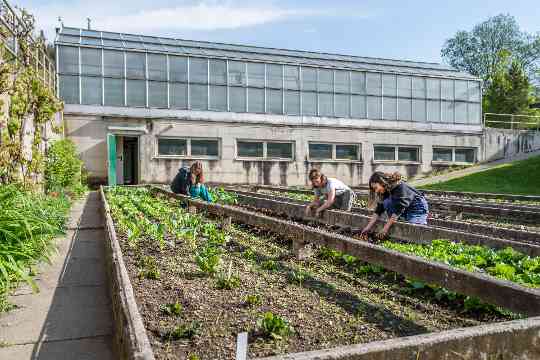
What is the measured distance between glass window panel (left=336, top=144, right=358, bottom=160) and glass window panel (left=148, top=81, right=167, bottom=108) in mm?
8930

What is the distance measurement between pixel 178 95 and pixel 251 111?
3.51 meters

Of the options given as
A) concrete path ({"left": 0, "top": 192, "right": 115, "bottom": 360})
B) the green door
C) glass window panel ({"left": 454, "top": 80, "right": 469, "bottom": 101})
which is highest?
glass window panel ({"left": 454, "top": 80, "right": 469, "bottom": 101})

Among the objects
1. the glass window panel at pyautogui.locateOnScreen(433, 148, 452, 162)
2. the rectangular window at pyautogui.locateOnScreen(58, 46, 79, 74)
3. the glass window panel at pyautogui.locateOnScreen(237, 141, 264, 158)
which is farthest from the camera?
the glass window panel at pyautogui.locateOnScreen(433, 148, 452, 162)

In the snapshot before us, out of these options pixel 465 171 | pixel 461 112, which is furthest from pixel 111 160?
pixel 461 112

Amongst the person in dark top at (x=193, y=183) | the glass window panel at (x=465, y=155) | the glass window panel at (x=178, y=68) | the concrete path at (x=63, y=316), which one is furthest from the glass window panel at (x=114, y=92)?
the glass window panel at (x=465, y=155)

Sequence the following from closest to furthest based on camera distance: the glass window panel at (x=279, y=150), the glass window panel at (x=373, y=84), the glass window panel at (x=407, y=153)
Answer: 1. the glass window panel at (x=279, y=150)
2. the glass window panel at (x=373, y=84)
3. the glass window panel at (x=407, y=153)

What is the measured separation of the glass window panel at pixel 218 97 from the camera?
69.6ft

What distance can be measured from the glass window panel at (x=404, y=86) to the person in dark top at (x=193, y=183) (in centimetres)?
1660

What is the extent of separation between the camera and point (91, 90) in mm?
19359

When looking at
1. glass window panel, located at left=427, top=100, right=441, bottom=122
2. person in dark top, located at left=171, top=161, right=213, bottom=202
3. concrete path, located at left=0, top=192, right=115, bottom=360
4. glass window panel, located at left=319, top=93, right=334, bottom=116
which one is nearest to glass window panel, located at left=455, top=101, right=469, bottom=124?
glass window panel, located at left=427, top=100, right=441, bottom=122

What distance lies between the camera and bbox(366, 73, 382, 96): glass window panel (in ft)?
79.0

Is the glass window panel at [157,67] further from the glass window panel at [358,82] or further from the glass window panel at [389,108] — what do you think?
the glass window panel at [389,108]

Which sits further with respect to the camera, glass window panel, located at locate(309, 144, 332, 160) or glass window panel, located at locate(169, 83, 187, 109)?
glass window panel, located at locate(309, 144, 332, 160)

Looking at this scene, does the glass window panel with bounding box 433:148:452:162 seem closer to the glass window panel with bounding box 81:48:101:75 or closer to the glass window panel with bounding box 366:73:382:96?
the glass window panel with bounding box 366:73:382:96
